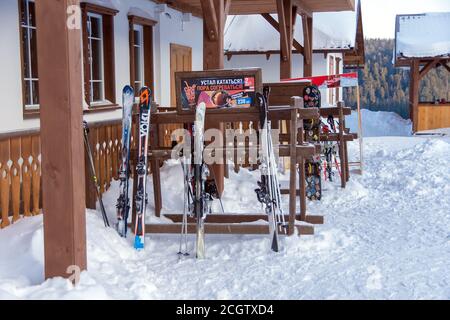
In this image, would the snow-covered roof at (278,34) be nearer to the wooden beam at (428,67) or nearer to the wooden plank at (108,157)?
the wooden beam at (428,67)

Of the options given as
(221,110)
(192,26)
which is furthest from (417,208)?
(192,26)

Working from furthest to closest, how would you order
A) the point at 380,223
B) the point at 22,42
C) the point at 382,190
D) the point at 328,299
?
the point at 382,190 → the point at 22,42 → the point at 380,223 → the point at 328,299

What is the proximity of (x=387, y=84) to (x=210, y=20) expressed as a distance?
→ 125 ft

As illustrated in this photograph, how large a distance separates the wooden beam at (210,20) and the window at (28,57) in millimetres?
2056

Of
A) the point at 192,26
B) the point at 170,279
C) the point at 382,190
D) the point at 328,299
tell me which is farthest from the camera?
the point at 192,26

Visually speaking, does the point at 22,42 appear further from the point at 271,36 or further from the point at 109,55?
the point at 271,36

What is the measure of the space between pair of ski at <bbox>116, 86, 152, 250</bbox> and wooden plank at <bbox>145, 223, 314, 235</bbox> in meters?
0.22

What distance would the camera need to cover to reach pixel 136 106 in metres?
6.00

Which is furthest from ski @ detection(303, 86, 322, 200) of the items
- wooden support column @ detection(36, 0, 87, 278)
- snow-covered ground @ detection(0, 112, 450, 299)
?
wooden support column @ detection(36, 0, 87, 278)

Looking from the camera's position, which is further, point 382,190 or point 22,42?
point 382,190

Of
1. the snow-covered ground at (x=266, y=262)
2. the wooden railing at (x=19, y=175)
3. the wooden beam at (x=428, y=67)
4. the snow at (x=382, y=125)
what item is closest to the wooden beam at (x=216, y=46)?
the snow-covered ground at (x=266, y=262)

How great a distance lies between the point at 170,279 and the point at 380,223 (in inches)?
111

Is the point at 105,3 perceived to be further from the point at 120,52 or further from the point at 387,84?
the point at 387,84

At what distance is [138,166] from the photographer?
5691mm
